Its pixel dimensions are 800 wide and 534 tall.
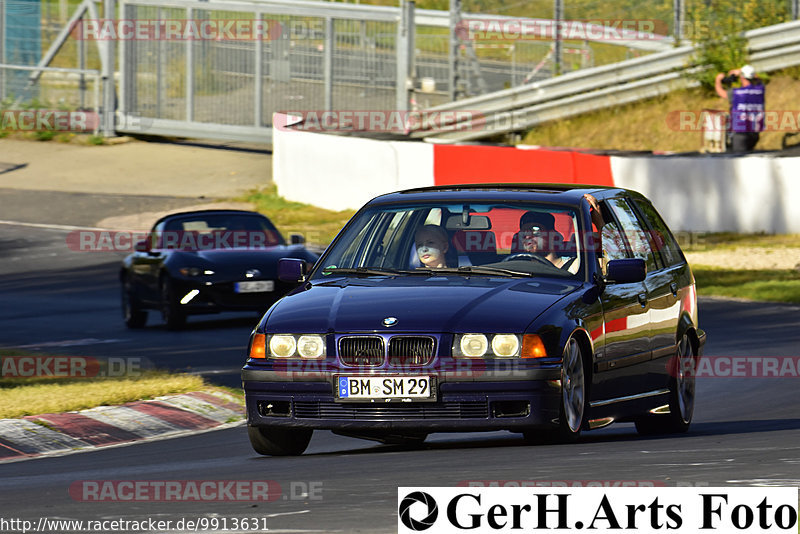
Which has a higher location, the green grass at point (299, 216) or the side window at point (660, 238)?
the side window at point (660, 238)

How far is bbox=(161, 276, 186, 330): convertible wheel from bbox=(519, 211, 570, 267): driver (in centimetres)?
992

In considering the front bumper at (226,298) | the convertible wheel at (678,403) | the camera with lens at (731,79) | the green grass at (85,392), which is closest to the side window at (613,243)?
the convertible wheel at (678,403)

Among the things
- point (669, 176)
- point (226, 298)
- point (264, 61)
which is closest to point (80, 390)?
point (226, 298)

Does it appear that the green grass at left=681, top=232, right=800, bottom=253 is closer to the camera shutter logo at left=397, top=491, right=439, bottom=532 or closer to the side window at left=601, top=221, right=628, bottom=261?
the side window at left=601, top=221, right=628, bottom=261

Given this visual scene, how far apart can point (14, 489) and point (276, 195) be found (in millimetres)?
27045

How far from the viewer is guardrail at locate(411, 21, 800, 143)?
34.0 metres

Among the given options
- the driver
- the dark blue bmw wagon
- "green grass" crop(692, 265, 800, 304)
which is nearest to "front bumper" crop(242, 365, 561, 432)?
the dark blue bmw wagon

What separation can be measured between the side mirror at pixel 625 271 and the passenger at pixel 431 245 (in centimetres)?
94

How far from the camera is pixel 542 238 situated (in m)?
9.09

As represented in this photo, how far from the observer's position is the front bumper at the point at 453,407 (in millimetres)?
7867

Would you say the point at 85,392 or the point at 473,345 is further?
the point at 85,392

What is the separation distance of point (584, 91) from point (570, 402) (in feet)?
94.1

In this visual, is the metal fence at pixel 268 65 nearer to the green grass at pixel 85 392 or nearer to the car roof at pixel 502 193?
the green grass at pixel 85 392

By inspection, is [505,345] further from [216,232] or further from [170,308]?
[216,232]
